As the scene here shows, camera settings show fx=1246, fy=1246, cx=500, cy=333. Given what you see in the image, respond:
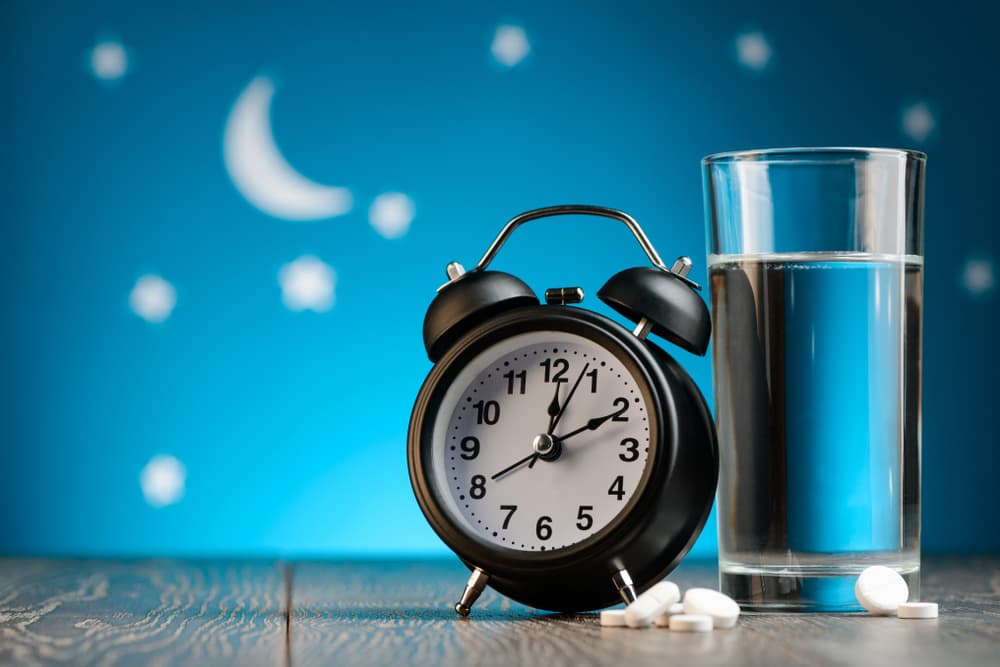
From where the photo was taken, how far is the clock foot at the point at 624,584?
0.86 metres

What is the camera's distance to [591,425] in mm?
922

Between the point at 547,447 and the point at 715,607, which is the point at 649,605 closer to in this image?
the point at 715,607

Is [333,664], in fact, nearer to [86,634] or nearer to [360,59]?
[86,634]

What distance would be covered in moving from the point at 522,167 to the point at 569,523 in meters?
1.49

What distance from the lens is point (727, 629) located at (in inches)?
31.1

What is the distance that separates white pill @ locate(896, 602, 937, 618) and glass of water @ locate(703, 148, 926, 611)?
0.13ft

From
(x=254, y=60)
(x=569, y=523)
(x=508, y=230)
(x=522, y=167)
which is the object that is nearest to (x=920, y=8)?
(x=522, y=167)

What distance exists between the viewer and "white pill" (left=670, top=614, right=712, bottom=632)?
0.78 meters

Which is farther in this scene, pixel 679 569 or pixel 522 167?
pixel 522 167

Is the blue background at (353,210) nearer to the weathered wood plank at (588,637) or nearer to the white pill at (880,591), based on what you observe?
the weathered wood plank at (588,637)

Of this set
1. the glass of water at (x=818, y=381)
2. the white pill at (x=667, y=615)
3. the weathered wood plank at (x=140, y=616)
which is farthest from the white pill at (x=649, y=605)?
the weathered wood plank at (x=140, y=616)

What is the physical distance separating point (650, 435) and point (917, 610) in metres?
0.22

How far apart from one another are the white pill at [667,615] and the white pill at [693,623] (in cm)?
3

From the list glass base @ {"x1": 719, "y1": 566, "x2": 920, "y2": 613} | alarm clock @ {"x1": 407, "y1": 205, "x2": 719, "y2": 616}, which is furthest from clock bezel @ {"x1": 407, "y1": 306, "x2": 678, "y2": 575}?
glass base @ {"x1": 719, "y1": 566, "x2": 920, "y2": 613}
